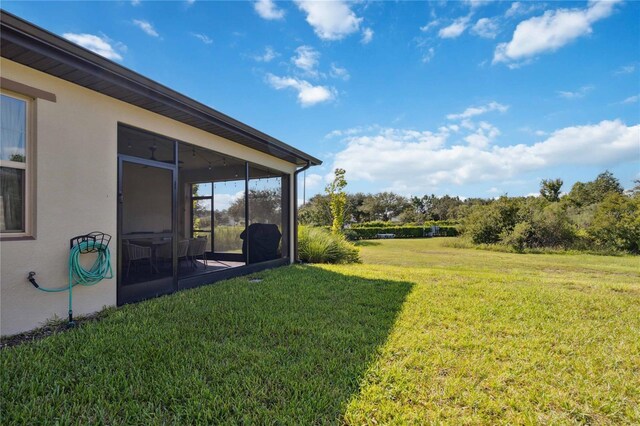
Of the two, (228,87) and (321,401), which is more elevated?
(228,87)

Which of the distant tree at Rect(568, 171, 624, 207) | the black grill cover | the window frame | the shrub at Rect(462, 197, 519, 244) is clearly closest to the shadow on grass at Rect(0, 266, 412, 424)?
the window frame

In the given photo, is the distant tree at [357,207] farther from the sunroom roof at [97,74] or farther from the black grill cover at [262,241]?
the sunroom roof at [97,74]

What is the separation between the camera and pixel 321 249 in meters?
9.13

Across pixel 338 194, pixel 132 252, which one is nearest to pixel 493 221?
pixel 338 194

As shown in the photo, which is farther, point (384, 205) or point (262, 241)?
point (384, 205)

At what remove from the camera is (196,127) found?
17.7ft

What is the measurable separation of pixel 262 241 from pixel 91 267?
13.4 ft

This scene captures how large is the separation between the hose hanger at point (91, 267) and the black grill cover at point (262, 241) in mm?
3442

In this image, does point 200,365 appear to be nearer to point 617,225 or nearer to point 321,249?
point 321,249

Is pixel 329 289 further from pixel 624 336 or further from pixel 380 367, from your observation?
pixel 624 336

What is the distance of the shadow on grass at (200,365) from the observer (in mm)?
1925

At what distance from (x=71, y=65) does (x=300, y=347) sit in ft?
12.2

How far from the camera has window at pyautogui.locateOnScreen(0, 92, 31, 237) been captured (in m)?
3.10

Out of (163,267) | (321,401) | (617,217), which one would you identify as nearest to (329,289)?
(321,401)
